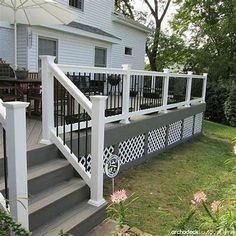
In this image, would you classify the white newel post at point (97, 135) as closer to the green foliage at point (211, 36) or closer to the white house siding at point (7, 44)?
the white house siding at point (7, 44)

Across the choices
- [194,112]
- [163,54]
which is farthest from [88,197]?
[163,54]

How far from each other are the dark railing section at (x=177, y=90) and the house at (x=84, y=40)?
4084mm

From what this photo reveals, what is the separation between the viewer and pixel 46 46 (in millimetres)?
9539

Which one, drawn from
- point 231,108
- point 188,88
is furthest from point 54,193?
point 231,108

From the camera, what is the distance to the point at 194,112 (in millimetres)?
8789

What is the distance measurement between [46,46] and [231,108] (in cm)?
820

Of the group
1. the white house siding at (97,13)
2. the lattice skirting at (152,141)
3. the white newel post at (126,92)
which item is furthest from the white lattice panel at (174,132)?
the white house siding at (97,13)

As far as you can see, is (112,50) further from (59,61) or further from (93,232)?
(93,232)

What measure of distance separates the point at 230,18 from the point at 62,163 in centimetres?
1633

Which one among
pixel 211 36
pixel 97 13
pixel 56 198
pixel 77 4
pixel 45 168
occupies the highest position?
pixel 77 4

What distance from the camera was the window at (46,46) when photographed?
30.4 ft

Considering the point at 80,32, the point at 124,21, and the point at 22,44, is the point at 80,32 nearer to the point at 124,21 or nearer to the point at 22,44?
the point at 22,44

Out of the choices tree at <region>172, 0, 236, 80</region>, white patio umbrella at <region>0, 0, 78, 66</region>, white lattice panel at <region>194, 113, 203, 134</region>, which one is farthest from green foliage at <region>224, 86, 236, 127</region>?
white patio umbrella at <region>0, 0, 78, 66</region>

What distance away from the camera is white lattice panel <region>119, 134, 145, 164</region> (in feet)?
17.8
